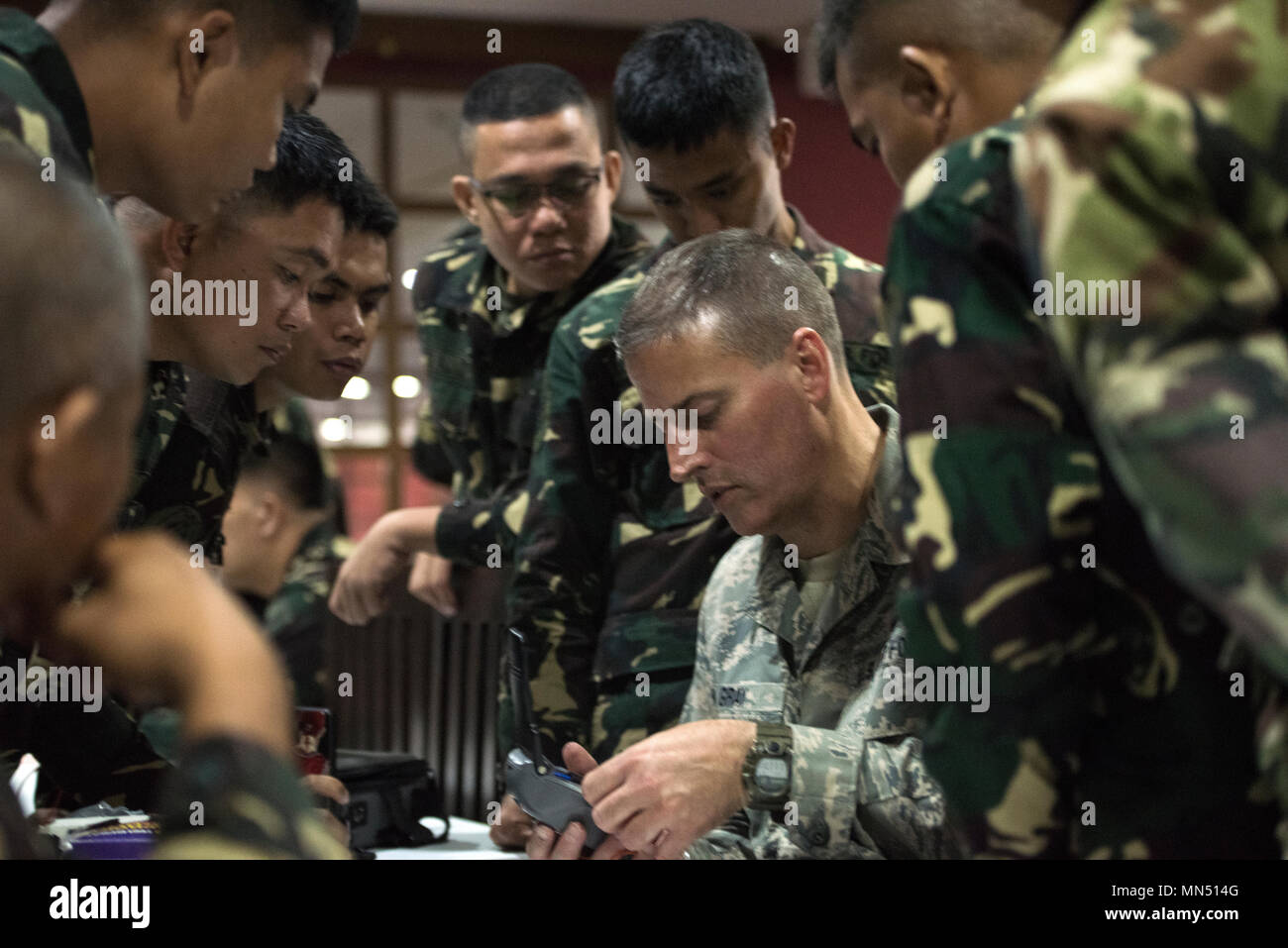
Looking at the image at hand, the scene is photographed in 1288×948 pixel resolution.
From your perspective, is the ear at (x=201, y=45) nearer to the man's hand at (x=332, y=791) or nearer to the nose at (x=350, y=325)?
the man's hand at (x=332, y=791)

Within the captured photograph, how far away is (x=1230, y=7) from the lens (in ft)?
2.26

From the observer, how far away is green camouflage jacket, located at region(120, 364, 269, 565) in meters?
1.66

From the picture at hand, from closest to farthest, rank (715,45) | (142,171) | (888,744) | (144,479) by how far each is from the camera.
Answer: (142,171) → (888,744) → (144,479) → (715,45)

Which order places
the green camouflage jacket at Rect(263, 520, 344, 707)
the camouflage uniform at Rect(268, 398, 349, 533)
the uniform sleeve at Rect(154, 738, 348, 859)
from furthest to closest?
the camouflage uniform at Rect(268, 398, 349, 533) < the green camouflage jacket at Rect(263, 520, 344, 707) < the uniform sleeve at Rect(154, 738, 348, 859)

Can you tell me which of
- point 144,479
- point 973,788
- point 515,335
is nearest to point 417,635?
point 515,335

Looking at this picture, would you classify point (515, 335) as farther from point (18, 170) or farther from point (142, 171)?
point (18, 170)

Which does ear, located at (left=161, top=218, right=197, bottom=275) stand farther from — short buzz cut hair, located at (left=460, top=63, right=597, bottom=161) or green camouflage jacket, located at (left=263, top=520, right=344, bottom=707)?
green camouflage jacket, located at (left=263, top=520, right=344, bottom=707)

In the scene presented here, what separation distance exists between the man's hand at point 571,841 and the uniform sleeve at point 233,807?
676 millimetres

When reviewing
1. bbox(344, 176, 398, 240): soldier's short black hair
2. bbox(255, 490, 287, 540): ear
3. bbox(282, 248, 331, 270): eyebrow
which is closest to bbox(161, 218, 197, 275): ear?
bbox(282, 248, 331, 270): eyebrow

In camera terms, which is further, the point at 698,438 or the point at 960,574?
the point at 698,438

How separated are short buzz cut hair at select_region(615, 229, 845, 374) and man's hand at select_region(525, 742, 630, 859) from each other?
457 millimetres

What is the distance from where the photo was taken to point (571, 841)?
50.2 inches
